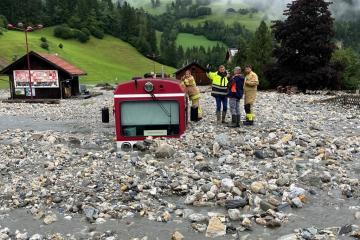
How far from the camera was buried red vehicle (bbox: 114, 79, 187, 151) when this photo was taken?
15156 mm

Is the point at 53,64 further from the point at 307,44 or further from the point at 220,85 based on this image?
the point at 220,85

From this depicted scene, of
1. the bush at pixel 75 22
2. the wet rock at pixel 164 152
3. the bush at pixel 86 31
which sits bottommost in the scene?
the wet rock at pixel 164 152

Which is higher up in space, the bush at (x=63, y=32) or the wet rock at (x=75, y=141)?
the bush at (x=63, y=32)

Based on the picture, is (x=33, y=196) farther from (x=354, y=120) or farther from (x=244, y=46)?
(x=244, y=46)

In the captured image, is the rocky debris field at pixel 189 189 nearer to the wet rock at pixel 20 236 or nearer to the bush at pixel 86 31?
the wet rock at pixel 20 236

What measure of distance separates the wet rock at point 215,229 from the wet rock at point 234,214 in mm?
385

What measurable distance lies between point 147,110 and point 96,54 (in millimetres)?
129416

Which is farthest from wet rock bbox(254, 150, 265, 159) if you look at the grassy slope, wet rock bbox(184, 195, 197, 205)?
the grassy slope

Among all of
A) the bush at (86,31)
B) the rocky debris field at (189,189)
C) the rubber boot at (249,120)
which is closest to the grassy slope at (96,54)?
the bush at (86,31)

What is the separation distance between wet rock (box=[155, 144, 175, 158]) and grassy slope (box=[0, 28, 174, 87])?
77.6 meters

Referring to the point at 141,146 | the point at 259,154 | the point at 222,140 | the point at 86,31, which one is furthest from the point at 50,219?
the point at 86,31

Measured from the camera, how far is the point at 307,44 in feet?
153

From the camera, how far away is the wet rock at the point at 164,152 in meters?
13.0

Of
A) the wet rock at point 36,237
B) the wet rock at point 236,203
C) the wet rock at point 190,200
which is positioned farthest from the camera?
the wet rock at point 190,200
